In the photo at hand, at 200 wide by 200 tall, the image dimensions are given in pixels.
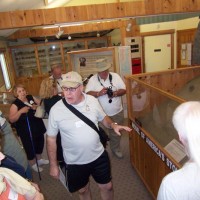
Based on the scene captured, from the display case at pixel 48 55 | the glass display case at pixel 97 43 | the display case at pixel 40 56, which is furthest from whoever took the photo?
the glass display case at pixel 97 43

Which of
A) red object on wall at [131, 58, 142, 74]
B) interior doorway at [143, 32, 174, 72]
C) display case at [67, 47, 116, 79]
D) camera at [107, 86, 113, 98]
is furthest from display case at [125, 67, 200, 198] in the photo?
interior doorway at [143, 32, 174, 72]

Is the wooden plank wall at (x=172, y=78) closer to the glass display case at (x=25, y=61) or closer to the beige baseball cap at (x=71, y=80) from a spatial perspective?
the beige baseball cap at (x=71, y=80)

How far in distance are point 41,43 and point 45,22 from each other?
600 centimetres

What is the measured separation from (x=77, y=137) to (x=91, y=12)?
1.94m

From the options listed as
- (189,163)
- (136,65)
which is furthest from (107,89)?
(136,65)

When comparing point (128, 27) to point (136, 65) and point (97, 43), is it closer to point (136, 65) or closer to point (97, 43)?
point (136, 65)

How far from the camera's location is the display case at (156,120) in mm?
1992

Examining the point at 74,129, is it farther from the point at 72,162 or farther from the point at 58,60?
the point at 58,60

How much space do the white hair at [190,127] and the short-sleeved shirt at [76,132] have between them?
3.30 ft

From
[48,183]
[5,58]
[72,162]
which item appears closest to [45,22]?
[72,162]

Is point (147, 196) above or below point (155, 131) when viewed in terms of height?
below

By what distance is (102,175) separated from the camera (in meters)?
2.02

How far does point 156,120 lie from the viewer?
2402mm

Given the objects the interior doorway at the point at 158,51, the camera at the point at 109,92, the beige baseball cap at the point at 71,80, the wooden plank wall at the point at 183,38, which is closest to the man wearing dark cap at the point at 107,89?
the camera at the point at 109,92
